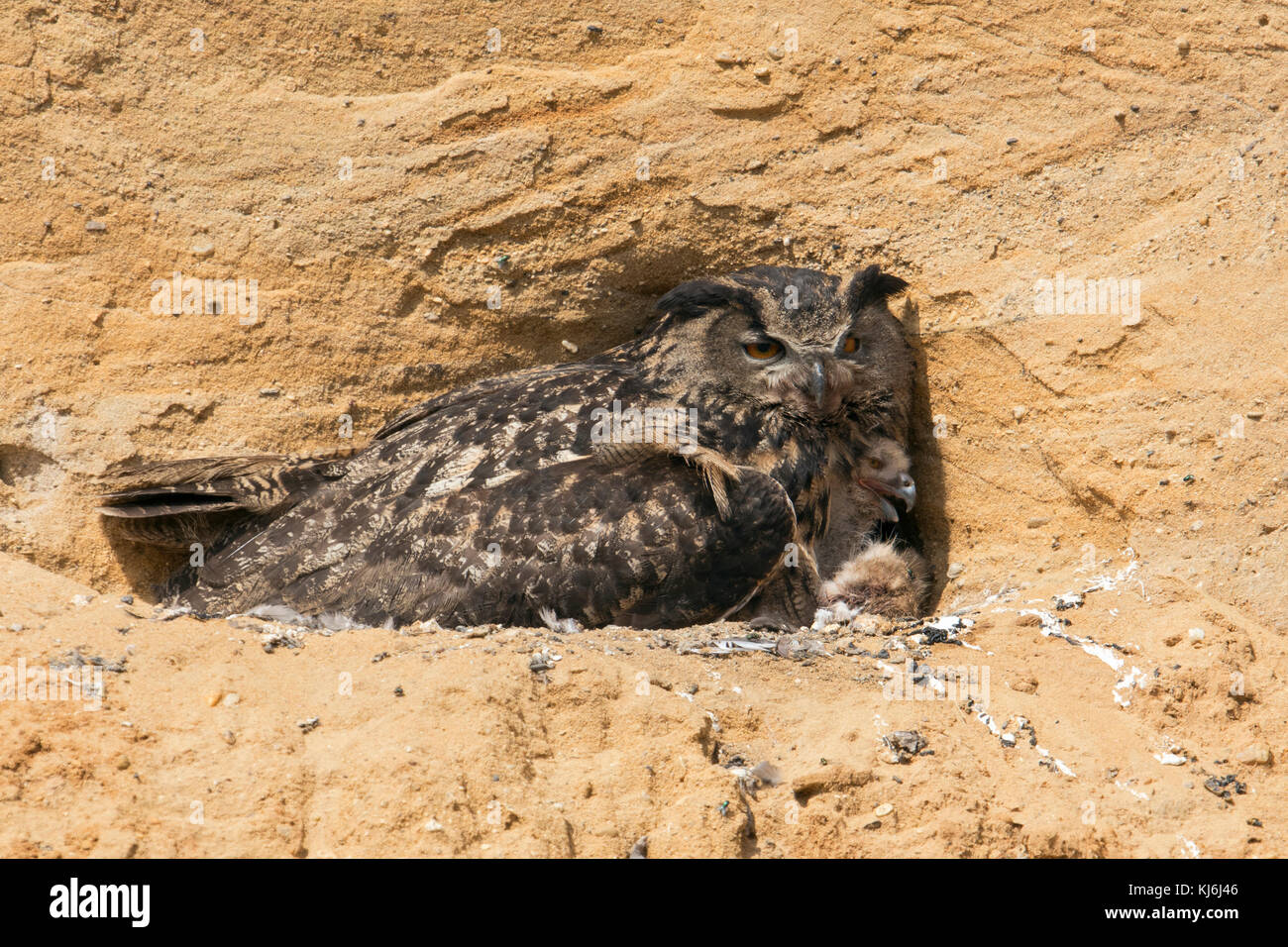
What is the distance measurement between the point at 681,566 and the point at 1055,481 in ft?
6.19

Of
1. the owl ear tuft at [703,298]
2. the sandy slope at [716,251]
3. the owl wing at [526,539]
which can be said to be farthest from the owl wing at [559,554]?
the owl ear tuft at [703,298]

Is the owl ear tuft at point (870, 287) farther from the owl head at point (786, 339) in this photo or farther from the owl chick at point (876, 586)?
the owl chick at point (876, 586)

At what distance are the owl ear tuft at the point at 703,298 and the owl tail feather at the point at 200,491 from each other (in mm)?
1611

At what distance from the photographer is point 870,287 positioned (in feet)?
15.8

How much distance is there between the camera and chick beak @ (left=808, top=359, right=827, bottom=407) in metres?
4.51

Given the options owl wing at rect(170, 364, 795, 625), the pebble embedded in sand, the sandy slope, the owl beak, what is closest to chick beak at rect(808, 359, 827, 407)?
owl wing at rect(170, 364, 795, 625)

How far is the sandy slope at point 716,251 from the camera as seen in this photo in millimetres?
4062

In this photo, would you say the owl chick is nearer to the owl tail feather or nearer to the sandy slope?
the sandy slope

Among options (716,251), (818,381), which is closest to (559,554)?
(818,381)

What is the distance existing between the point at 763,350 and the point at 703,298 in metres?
0.34

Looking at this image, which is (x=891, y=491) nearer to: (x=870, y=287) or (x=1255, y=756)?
(x=870, y=287)

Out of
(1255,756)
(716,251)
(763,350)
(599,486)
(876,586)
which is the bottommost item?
(1255,756)

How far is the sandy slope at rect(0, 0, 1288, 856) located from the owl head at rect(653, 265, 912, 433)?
19.5 inches

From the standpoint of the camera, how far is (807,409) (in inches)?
185
